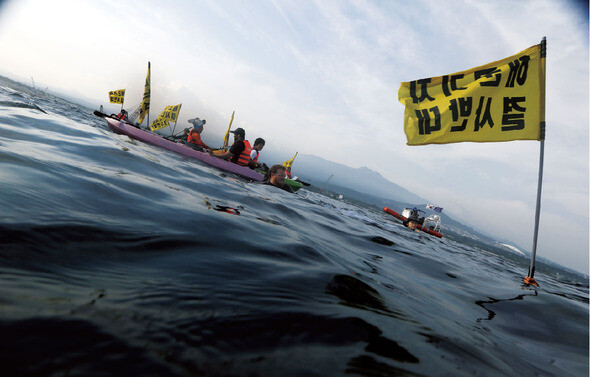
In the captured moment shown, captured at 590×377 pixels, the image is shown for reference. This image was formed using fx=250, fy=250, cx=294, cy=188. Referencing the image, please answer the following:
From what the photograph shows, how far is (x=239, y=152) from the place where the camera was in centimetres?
1234

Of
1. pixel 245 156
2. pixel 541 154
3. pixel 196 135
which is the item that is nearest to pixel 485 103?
pixel 541 154

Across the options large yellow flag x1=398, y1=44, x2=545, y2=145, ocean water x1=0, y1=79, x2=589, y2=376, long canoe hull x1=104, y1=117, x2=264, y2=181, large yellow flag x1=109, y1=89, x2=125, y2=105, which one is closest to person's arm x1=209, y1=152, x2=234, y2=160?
long canoe hull x1=104, y1=117, x2=264, y2=181

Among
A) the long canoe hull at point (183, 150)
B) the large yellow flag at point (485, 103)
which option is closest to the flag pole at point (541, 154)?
the large yellow flag at point (485, 103)

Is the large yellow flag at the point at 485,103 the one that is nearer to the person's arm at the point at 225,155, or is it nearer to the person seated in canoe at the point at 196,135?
the person's arm at the point at 225,155

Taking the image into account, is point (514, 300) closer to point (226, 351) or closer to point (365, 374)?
point (365, 374)

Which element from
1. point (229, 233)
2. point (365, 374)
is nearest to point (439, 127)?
point (229, 233)

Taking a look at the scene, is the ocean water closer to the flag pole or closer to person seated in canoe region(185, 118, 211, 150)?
the flag pole

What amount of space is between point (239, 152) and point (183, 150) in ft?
10.5

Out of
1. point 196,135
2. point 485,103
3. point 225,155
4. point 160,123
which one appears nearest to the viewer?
point 485,103

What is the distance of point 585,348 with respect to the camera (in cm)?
259

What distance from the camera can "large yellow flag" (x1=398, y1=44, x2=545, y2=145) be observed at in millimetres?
5279

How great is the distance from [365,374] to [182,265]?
1.33 meters

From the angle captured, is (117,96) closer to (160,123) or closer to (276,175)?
(160,123)

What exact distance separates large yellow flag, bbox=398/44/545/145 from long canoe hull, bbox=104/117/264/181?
25.2 ft
